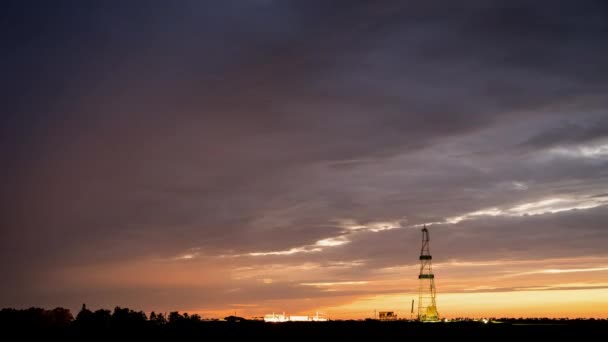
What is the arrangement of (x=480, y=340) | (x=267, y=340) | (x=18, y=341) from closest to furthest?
(x=480, y=340) → (x=267, y=340) → (x=18, y=341)

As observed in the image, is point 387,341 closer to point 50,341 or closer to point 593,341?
point 593,341

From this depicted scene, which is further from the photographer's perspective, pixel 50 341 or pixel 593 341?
pixel 50 341

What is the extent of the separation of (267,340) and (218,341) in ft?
34.9

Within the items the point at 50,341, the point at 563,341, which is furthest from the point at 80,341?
the point at 563,341

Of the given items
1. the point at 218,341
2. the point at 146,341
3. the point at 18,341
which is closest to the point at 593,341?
the point at 218,341

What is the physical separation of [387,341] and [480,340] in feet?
60.5

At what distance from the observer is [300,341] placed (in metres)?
132

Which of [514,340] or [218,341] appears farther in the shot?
[218,341]

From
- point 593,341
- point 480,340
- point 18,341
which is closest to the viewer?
point 593,341

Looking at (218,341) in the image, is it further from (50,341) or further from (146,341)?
(50,341)

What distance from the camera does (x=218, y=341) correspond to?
136875mm

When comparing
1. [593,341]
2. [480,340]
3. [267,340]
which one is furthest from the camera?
[267,340]

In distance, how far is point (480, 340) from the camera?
416 ft

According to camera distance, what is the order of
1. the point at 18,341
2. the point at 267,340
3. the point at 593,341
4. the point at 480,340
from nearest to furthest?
the point at 593,341 < the point at 480,340 < the point at 267,340 < the point at 18,341
